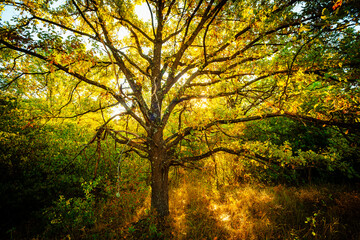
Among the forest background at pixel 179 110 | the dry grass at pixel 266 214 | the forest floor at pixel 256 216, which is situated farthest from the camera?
the dry grass at pixel 266 214

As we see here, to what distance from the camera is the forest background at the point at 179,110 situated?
9.63ft

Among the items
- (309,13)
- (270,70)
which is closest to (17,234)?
(270,70)

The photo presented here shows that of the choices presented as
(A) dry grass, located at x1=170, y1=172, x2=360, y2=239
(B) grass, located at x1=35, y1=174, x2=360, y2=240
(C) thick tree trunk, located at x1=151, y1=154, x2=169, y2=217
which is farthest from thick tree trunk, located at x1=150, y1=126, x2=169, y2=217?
(A) dry grass, located at x1=170, y1=172, x2=360, y2=239

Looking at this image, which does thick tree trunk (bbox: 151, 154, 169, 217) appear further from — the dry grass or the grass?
the dry grass

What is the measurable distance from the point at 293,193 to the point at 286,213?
1.90 metres

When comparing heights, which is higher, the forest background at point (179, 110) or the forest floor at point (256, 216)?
the forest background at point (179, 110)

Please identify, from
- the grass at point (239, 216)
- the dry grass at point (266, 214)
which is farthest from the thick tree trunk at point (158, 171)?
the dry grass at point (266, 214)

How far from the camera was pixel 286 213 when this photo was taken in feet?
16.6

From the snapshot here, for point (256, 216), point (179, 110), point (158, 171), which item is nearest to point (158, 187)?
point (158, 171)

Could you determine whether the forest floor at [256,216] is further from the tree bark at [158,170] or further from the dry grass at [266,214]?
the tree bark at [158,170]

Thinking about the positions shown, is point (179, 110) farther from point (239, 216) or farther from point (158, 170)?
point (239, 216)

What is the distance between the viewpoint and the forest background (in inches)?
116

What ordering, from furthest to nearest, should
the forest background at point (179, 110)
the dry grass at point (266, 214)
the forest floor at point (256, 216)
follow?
the dry grass at point (266, 214) < the forest floor at point (256, 216) < the forest background at point (179, 110)

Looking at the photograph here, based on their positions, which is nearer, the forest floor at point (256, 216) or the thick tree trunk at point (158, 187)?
the forest floor at point (256, 216)
